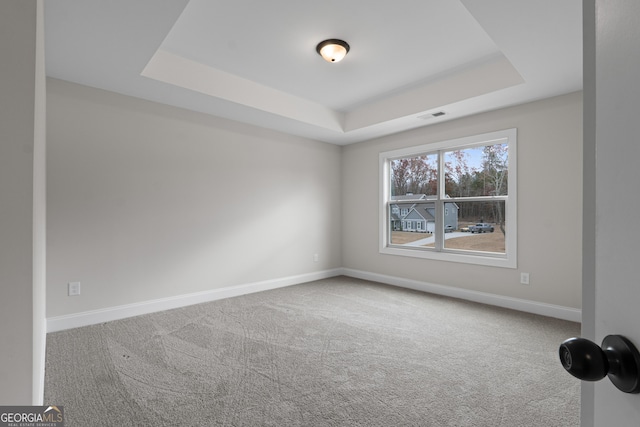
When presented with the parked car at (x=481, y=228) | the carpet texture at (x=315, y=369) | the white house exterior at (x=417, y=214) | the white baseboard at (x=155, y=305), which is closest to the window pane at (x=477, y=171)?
the white house exterior at (x=417, y=214)

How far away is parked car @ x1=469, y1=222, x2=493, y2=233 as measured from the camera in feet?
13.7

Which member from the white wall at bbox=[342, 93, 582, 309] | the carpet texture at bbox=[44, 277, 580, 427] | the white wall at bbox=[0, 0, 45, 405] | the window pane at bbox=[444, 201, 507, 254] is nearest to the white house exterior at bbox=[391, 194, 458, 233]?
the window pane at bbox=[444, 201, 507, 254]

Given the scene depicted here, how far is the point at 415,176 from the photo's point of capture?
16.4 ft

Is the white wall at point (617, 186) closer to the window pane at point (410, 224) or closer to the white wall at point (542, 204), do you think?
the white wall at point (542, 204)

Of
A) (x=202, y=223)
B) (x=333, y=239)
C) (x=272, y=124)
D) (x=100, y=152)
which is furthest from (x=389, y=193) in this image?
(x=100, y=152)

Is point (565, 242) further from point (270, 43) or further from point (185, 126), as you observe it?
point (185, 126)

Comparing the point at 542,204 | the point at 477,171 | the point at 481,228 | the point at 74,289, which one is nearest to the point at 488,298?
the point at 481,228

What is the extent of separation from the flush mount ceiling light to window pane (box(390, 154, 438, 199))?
236cm

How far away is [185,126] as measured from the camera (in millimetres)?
3938

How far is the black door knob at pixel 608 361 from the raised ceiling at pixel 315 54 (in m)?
2.33

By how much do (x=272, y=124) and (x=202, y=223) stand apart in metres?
1.70

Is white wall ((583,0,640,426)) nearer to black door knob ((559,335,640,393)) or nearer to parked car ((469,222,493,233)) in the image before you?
black door knob ((559,335,640,393))

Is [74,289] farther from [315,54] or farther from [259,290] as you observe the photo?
[315,54]

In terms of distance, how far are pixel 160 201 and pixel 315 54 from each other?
241 cm
